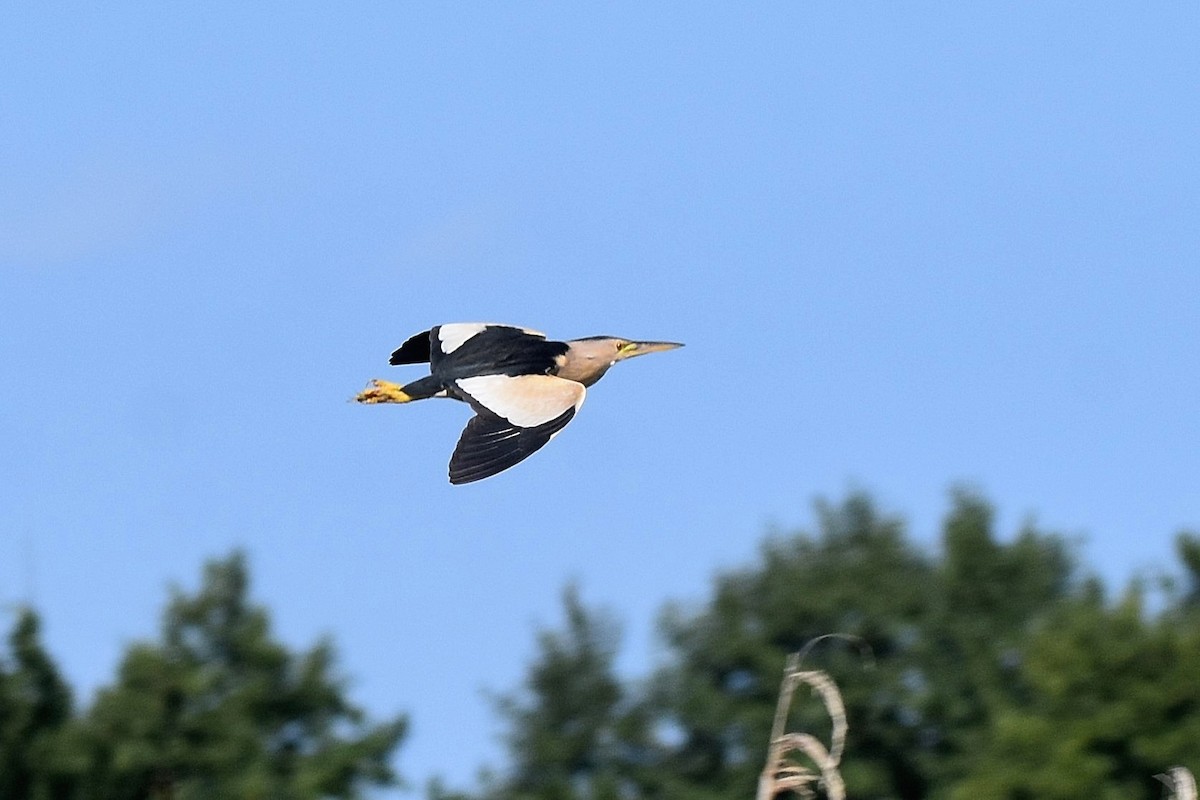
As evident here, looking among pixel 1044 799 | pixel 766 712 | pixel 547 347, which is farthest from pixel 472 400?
pixel 766 712

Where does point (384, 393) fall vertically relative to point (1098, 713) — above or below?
below

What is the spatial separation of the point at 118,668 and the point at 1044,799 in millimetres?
11007

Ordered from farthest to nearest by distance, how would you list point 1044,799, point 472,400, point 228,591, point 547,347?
1. point 228,591
2. point 1044,799
3. point 547,347
4. point 472,400

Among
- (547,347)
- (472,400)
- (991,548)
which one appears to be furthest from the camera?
(991,548)

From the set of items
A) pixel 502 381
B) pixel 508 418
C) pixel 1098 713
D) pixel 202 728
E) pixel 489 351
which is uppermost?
pixel 202 728

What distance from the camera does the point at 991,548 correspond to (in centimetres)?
2902

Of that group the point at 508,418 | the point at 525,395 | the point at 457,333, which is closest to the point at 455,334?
the point at 457,333

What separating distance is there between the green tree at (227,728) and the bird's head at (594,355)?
13003mm

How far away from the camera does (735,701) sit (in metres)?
26.3

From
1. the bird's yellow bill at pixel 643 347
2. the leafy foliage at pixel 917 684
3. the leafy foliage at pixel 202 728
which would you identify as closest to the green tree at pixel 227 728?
the leafy foliage at pixel 202 728

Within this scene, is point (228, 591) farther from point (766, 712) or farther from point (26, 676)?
point (766, 712)

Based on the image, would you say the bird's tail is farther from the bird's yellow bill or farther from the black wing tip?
the bird's yellow bill

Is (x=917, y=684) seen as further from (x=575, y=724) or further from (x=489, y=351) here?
(x=489, y=351)

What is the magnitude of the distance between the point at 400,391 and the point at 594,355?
A: 1016mm
